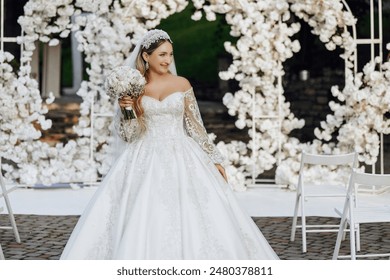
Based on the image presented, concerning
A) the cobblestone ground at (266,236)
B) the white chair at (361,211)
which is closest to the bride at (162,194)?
the white chair at (361,211)

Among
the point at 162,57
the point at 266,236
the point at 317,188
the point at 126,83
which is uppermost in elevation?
the point at 162,57

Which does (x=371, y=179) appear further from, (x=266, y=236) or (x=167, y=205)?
(x=266, y=236)

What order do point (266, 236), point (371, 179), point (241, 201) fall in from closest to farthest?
point (371, 179) < point (266, 236) < point (241, 201)

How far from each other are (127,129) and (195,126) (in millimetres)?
447

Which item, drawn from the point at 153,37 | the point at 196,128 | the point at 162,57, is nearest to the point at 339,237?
the point at 196,128

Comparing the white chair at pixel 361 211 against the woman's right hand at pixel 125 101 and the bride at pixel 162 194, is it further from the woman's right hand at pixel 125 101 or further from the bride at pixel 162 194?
the woman's right hand at pixel 125 101

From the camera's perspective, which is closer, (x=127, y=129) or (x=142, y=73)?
(x=127, y=129)

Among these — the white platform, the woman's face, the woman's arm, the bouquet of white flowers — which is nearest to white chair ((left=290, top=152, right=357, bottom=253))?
the white platform

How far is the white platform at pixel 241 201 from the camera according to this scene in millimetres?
7805

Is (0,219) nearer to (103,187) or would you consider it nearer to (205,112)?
(103,187)

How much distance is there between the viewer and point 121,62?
8.84 m

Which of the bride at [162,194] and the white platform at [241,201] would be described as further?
the white platform at [241,201]

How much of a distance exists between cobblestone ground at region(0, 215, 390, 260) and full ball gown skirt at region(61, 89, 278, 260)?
3.80ft
